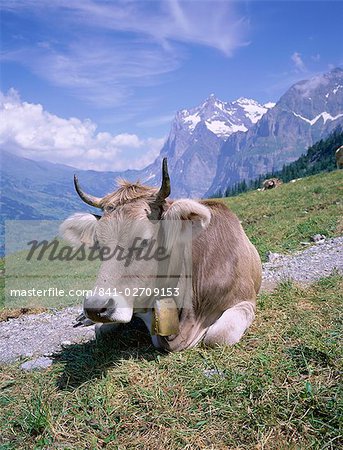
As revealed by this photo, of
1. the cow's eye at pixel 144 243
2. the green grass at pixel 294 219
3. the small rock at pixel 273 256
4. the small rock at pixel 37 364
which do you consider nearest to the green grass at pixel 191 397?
the small rock at pixel 37 364

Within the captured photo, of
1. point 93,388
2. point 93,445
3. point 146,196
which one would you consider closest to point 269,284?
point 146,196

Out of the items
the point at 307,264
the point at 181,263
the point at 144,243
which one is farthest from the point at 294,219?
the point at 144,243

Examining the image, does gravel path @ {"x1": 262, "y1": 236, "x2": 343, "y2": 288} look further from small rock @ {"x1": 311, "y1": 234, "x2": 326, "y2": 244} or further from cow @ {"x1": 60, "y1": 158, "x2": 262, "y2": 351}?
cow @ {"x1": 60, "y1": 158, "x2": 262, "y2": 351}

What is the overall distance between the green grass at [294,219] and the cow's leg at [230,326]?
7286 mm

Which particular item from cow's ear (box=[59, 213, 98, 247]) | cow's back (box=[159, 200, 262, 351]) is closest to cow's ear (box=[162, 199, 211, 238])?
cow's back (box=[159, 200, 262, 351])

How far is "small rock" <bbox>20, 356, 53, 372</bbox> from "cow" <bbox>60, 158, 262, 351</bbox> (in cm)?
109

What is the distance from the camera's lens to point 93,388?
15.5ft

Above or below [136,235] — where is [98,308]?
below

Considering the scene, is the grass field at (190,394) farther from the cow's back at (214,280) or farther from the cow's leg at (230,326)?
the cow's back at (214,280)

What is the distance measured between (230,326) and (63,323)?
4.54 meters

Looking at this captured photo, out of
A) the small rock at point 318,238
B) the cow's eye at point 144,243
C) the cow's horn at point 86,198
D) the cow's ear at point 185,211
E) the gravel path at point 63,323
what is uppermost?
the cow's horn at point 86,198

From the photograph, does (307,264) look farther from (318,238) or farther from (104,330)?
(104,330)

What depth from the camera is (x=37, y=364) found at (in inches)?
233

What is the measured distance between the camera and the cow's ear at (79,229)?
19.8 feet
